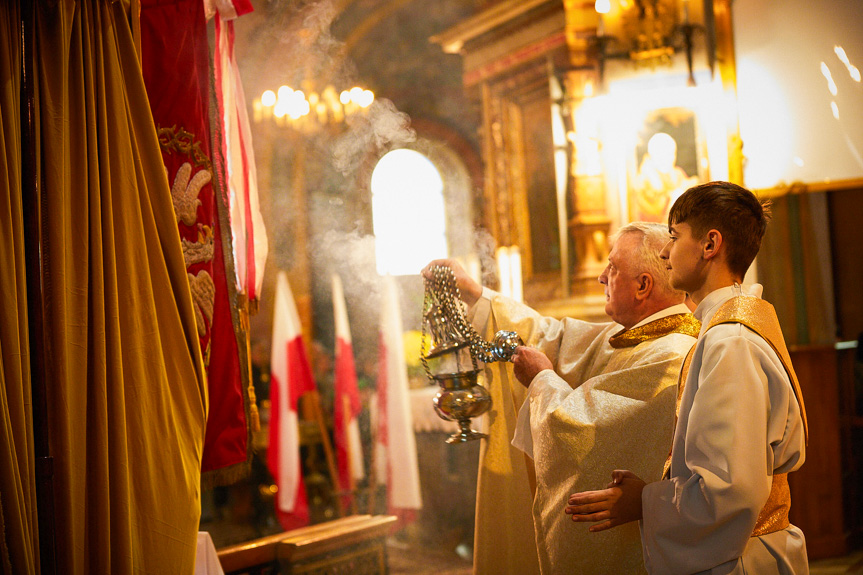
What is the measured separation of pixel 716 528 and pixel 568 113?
4977 millimetres

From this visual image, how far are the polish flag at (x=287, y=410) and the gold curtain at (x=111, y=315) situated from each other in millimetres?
4374

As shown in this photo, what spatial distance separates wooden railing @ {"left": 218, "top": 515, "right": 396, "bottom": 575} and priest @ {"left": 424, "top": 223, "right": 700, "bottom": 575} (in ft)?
2.86

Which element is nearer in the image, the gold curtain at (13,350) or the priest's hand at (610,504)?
the gold curtain at (13,350)

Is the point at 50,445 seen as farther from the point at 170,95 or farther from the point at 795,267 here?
the point at 795,267

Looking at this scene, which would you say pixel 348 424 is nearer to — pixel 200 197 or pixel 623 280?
pixel 200 197

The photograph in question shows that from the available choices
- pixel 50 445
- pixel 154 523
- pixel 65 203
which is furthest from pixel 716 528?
pixel 65 203

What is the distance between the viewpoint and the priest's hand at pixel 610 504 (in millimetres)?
1718

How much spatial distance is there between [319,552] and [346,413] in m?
3.56

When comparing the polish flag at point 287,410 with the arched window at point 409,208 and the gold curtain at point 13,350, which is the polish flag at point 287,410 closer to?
the arched window at point 409,208

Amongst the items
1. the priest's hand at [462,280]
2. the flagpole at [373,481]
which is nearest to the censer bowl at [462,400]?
the priest's hand at [462,280]

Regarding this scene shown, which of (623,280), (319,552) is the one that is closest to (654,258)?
(623,280)

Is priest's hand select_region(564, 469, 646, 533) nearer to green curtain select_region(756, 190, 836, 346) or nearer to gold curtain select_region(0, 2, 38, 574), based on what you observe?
gold curtain select_region(0, 2, 38, 574)

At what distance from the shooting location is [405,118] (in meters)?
9.90

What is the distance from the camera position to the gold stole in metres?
1.63
